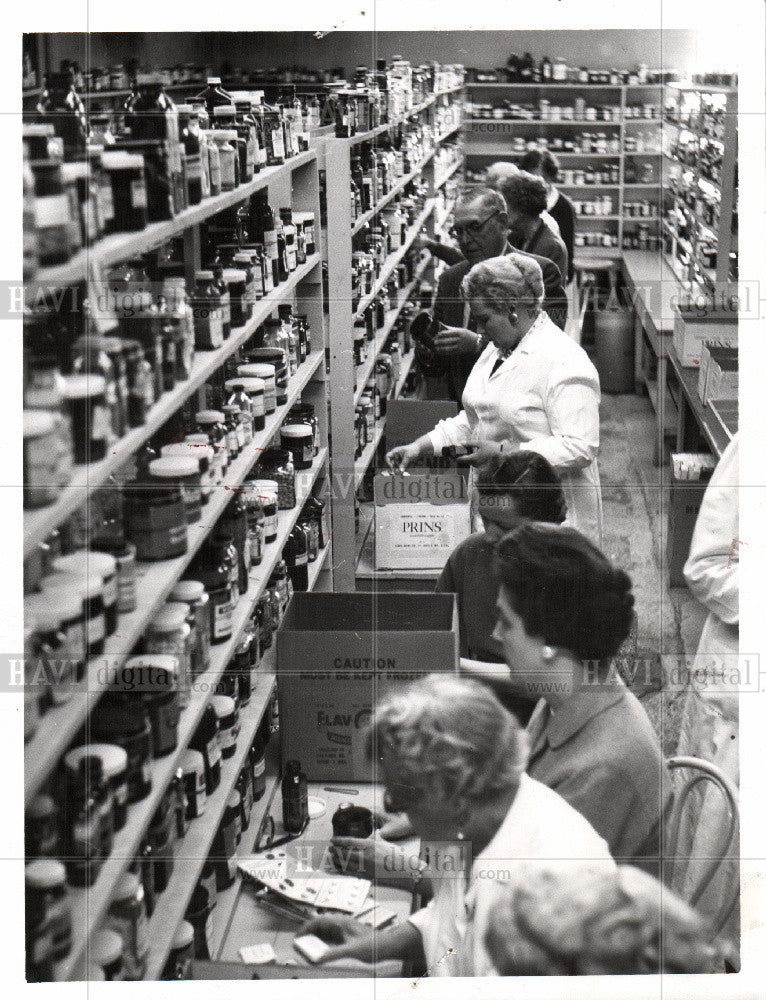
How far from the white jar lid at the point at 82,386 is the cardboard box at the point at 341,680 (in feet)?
4.50

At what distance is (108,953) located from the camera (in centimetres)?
187

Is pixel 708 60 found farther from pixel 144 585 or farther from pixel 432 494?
pixel 144 585

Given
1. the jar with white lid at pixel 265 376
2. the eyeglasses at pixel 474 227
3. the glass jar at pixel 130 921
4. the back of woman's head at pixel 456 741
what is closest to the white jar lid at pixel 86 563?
the glass jar at pixel 130 921

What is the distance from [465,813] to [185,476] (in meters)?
0.85

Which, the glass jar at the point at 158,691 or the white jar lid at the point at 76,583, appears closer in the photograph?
the white jar lid at the point at 76,583

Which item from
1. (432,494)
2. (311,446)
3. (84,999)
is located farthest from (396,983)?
(432,494)

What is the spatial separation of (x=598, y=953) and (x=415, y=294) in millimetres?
6249

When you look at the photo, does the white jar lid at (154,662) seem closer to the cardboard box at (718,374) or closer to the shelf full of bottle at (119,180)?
the shelf full of bottle at (119,180)

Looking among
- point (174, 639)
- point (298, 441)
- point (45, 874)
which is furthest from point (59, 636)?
point (298, 441)

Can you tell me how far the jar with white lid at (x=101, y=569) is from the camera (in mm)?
1808

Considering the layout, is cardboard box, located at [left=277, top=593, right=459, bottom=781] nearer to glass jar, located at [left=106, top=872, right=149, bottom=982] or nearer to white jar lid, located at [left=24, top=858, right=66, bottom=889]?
glass jar, located at [left=106, top=872, right=149, bottom=982]

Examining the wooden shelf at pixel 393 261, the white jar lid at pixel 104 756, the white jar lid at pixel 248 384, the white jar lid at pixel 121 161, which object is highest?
the wooden shelf at pixel 393 261

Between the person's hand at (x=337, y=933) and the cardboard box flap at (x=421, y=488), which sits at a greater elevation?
the cardboard box flap at (x=421, y=488)

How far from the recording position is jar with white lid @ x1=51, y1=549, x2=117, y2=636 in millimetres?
1808
